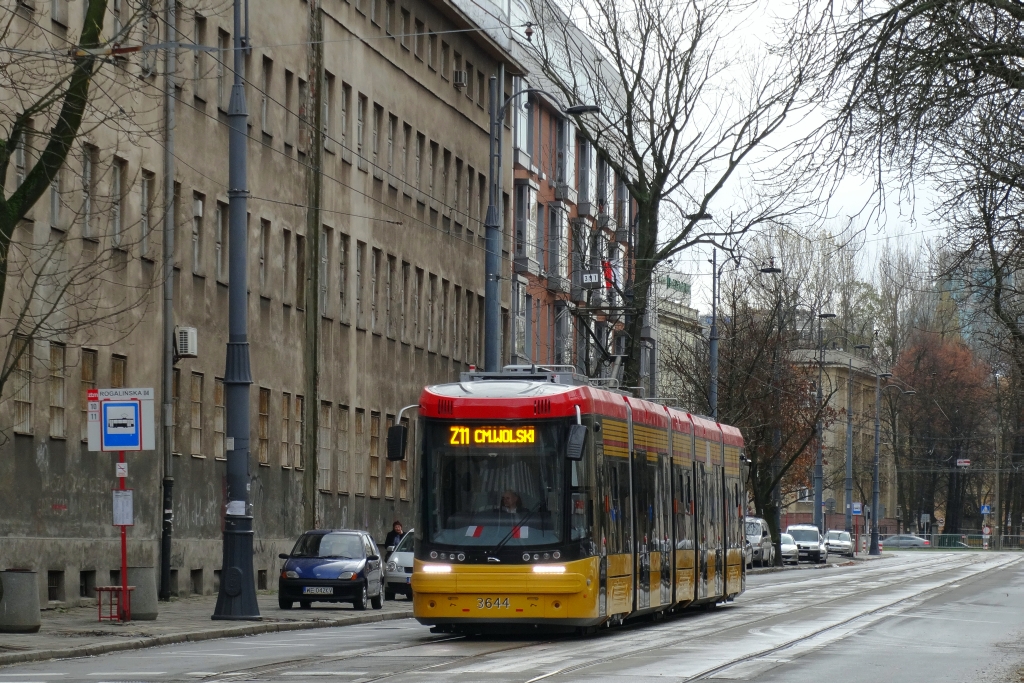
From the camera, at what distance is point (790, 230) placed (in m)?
43.8

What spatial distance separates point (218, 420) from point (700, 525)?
12.5 metres

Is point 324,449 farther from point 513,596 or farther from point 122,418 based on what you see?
point 513,596

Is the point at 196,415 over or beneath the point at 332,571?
over

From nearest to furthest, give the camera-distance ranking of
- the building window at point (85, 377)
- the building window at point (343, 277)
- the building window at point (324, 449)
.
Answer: the building window at point (85, 377) → the building window at point (324, 449) → the building window at point (343, 277)

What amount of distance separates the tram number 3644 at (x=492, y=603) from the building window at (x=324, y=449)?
23.2 metres

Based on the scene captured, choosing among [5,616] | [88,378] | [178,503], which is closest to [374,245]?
[178,503]

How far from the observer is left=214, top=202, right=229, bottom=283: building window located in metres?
40.2

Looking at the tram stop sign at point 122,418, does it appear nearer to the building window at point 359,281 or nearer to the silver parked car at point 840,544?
the building window at point 359,281

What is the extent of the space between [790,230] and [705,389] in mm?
23234

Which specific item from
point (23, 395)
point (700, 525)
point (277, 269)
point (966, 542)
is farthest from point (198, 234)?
point (966, 542)

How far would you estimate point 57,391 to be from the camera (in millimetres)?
32406

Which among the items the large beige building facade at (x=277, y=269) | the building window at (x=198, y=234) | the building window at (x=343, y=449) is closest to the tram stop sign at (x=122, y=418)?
the large beige building facade at (x=277, y=269)

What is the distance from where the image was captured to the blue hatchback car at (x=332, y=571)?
33.9 meters

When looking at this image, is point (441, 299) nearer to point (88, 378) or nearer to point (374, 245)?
point (374, 245)
